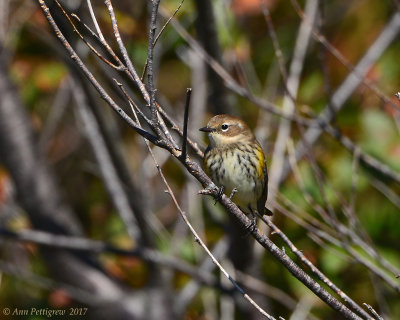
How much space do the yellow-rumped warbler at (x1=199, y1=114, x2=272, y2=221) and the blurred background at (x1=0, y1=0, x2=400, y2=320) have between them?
14 cm

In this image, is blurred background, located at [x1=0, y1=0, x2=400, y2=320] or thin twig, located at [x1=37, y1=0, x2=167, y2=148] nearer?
thin twig, located at [x1=37, y1=0, x2=167, y2=148]

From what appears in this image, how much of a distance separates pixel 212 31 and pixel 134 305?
246cm

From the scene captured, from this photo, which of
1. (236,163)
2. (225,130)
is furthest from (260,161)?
(225,130)

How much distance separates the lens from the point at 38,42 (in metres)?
6.14

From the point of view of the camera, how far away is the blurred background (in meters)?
4.49

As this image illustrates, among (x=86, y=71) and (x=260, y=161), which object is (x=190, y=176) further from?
(x=86, y=71)

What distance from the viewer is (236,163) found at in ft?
13.6

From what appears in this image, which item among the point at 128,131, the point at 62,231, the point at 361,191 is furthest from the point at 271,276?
the point at 128,131

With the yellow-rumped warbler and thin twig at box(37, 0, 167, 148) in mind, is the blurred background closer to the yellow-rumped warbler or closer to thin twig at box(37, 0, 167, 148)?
the yellow-rumped warbler

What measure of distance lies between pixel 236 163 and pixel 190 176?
114cm

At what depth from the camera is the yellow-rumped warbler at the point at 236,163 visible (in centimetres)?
410

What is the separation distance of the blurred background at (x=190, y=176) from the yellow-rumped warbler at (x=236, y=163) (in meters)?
0.14

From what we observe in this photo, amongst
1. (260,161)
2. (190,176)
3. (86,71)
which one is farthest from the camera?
(190,176)

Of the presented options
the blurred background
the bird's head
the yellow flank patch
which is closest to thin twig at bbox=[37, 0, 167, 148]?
the blurred background
